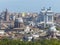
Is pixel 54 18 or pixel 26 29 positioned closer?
pixel 26 29

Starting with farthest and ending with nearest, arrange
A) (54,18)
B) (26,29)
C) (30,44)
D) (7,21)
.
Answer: (54,18) → (7,21) → (26,29) → (30,44)

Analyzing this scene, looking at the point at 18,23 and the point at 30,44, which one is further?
the point at 18,23

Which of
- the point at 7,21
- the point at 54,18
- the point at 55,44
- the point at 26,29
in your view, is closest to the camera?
the point at 55,44

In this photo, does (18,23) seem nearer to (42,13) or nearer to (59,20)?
(59,20)

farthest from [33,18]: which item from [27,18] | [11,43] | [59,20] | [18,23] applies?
[11,43]

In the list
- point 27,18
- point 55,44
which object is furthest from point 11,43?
point 27,18

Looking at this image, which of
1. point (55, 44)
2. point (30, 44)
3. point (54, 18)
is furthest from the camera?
point (54, 18)

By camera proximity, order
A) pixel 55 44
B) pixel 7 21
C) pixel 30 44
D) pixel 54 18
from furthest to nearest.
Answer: pixel 54 18 < pixel 7 21 < pixel 30 44 < pixel 55 44

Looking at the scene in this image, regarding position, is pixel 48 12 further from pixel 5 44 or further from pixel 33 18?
pixel 5 44
